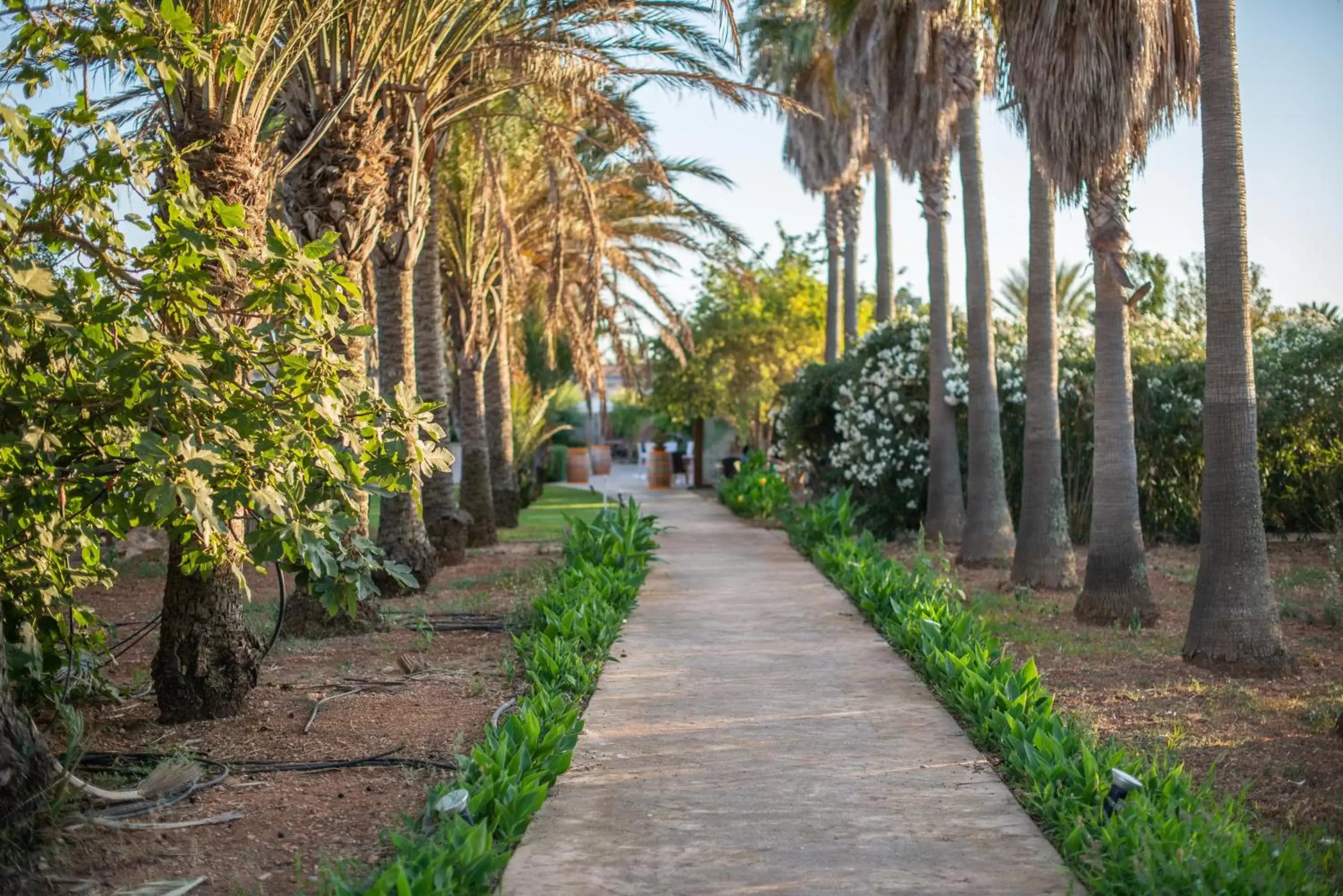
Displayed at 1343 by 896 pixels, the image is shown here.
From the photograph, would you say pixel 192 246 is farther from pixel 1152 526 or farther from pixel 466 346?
pixel 1152 526

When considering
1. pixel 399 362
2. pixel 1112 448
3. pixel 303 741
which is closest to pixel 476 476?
pixel 399 362

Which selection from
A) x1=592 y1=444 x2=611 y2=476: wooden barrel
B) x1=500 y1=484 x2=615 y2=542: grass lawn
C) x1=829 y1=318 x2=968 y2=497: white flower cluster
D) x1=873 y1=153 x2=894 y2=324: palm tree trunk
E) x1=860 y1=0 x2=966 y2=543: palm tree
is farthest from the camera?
x1=592 y1=444 x2=611 y2=476: wooden barrel

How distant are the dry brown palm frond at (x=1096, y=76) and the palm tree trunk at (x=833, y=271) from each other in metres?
15.0

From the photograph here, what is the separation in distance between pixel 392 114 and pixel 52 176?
4991 mm

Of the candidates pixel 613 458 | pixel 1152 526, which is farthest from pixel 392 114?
pixel 613 458

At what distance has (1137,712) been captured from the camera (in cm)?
741

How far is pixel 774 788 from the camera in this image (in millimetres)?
5812

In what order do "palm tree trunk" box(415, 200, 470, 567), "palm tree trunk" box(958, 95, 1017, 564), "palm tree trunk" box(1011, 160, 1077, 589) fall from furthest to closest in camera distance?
"palm tree trunk" box(958, 95, 1017, 564) < "palm tree trunk" box(415, 200, 470, 567) < "palm tree trunk" box(1011, 160, 1077, 589)

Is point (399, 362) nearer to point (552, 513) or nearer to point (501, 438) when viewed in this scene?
point (501, 438)

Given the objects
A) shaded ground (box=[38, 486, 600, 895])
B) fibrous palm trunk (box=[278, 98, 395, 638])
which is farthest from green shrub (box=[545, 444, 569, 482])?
fibrous palm trunk (box=[278, 98, 395, 638])

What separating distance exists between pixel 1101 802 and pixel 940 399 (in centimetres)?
1188

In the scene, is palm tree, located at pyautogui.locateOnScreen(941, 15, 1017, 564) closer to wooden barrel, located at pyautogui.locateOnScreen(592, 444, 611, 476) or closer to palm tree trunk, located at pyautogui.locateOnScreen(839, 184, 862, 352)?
palm tree trunk, located at pyautogui.locateOnScreen(839, 184, 862, 352)

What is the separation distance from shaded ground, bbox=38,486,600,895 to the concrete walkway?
2.50ft

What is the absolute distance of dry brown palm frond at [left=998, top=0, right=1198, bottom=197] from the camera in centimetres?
1003
